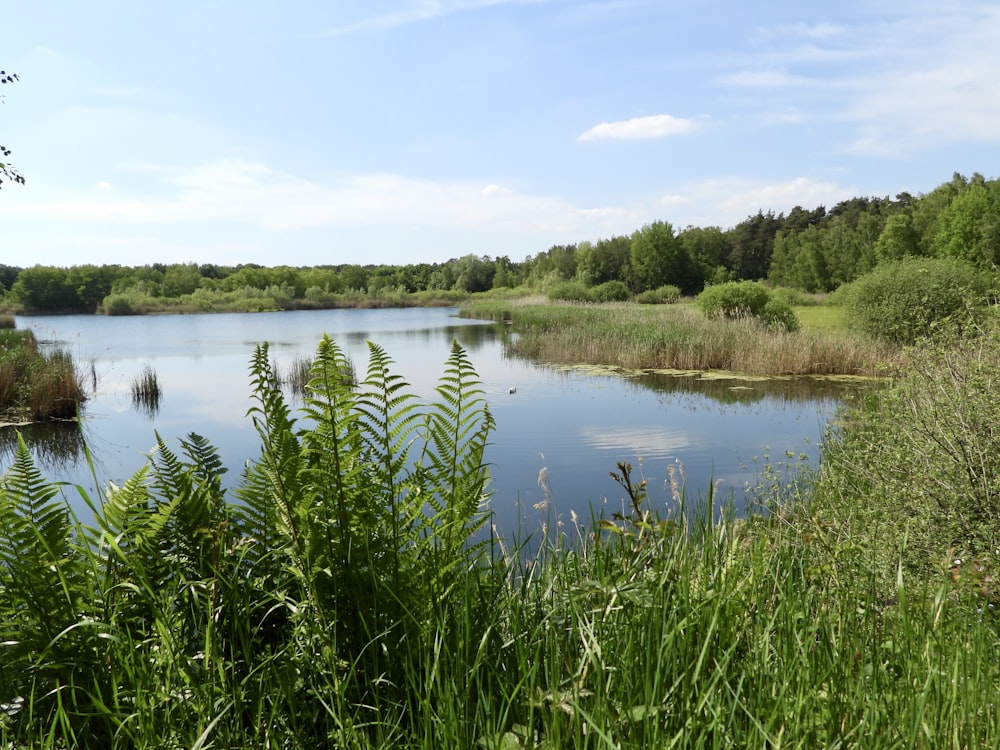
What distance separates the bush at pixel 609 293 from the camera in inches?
1881

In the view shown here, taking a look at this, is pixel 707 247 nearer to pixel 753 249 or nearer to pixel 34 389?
pixel 753 249

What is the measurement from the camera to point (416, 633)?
1770 mm

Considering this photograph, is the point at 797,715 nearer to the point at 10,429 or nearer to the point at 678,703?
the point at 678,703

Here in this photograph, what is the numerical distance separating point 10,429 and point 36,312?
6512 centimetres

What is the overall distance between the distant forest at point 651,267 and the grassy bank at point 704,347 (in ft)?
80.2

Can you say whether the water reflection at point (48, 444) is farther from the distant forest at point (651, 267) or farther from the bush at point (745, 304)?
the distant forest at point (651, 267)

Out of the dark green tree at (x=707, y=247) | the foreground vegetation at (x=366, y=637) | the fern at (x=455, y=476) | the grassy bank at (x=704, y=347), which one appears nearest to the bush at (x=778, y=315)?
the grassy bank at (x=704, y=347)

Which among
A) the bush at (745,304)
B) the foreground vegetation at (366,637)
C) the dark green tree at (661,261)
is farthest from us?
the dark green tree at (661,261)

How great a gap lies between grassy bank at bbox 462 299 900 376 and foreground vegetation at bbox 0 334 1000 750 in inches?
475

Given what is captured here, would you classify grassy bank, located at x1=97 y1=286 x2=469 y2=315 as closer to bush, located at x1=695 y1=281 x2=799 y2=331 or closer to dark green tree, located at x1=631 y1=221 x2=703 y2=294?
dark green tree, located at x1=631 y1=221 x2=703 y2=294

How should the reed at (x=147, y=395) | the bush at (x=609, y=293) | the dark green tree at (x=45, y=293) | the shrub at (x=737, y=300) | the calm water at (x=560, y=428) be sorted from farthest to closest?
1. the dark green tree at (x=45, y=293)
2. the bush at (x=609, y=293)
3. the shrub at (x=737, y=300)
4. the reed at (x=147, y=395)
5. the calm water at (x=560, y=428)

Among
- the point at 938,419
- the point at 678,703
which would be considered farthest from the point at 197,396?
the point at 678,703

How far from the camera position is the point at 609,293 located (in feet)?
162

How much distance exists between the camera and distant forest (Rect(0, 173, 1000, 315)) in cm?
4456
